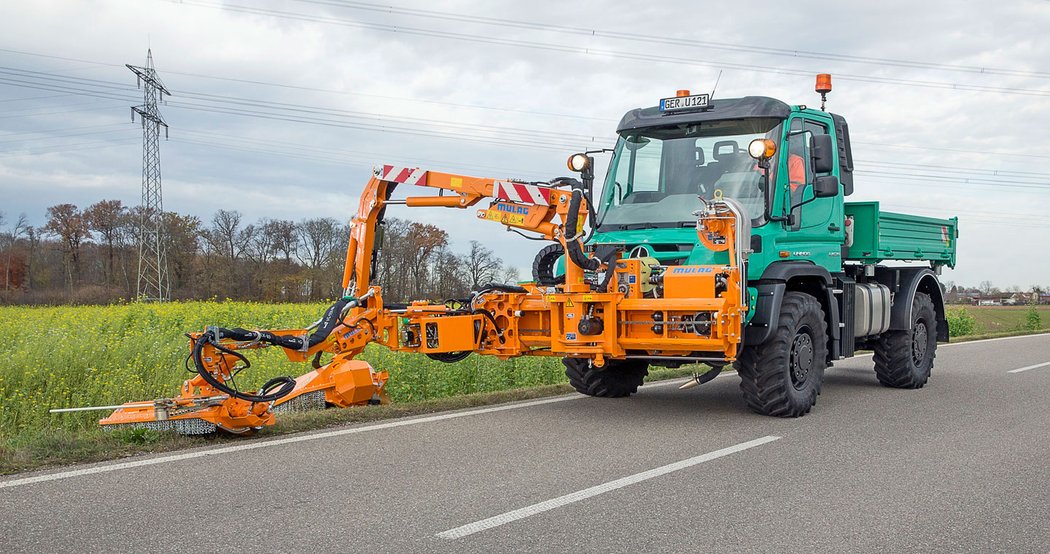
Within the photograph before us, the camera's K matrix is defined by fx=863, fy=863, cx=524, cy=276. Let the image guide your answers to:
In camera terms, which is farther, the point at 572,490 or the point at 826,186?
the point at 826,186

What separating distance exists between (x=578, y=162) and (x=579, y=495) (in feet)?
13.7

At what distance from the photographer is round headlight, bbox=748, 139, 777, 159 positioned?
822 centimetres

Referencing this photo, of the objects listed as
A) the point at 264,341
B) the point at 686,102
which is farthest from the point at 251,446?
the point at 686,102

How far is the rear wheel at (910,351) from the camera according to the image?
37.4ft

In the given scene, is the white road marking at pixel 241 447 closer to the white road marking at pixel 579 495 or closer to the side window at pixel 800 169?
the white road marking at pixel 579 495

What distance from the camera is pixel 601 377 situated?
9.78 m

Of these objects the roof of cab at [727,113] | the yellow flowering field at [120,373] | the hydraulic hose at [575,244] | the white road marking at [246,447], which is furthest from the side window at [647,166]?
the yellow flowering field at [120,373]

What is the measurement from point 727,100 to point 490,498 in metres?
5.53

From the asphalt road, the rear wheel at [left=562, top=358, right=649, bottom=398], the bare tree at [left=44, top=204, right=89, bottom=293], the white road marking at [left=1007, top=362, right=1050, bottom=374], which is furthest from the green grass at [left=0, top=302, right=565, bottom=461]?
the bare tree at [left=44, top=204, right=89, bottom=293]

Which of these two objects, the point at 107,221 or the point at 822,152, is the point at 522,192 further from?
the point at 107,221

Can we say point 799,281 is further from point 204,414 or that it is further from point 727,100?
point 204,414

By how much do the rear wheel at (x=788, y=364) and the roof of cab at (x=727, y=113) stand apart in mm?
1882

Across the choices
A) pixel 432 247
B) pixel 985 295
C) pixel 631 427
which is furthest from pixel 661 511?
pixel 985 295

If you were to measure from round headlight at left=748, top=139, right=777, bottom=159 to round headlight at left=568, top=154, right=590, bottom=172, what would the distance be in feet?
5.23
